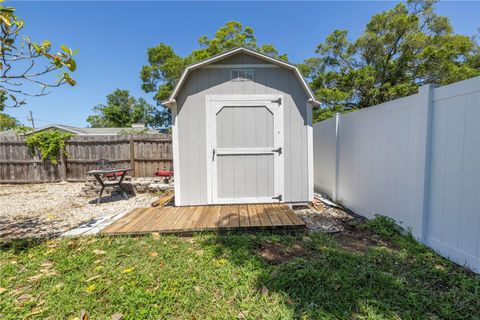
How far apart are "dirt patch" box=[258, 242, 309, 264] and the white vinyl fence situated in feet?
5.03

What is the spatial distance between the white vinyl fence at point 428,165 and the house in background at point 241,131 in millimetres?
1089

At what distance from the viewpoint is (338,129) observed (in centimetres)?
457

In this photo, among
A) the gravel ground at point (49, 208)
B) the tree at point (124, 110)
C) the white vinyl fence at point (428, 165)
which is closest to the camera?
the white vinyl fence at point (428, 165)

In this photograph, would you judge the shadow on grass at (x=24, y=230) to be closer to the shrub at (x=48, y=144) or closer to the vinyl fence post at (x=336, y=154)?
the shrub at (x=48, y=144)

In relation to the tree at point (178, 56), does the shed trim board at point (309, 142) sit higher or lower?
lower

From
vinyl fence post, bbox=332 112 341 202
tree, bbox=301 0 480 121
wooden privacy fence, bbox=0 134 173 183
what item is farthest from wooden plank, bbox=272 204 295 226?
tree, bbox=301 0 480 121

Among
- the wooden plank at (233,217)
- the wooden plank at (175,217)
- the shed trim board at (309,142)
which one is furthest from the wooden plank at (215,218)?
the shed trim board at (309,142)

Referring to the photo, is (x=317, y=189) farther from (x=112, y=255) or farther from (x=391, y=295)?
(x=112, y=255)

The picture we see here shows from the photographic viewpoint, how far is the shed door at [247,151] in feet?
13.6

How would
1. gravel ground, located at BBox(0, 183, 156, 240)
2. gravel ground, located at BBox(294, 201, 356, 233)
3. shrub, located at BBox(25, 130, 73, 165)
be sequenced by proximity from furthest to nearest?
shrub, located at BBox(25, 130, 73, 165)
gravel ground, located at BBox(0, 183, 156, 240)
gravel ground, located at BBox(294, 201, 356, 233)

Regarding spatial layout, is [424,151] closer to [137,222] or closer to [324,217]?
[324,217]

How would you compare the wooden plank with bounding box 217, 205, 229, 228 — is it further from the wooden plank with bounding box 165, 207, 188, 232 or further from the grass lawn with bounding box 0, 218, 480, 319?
the wooden plank with bounding box 165, 207, 188, 232

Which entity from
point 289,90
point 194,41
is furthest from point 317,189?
point 194,41

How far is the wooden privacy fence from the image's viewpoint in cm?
772
